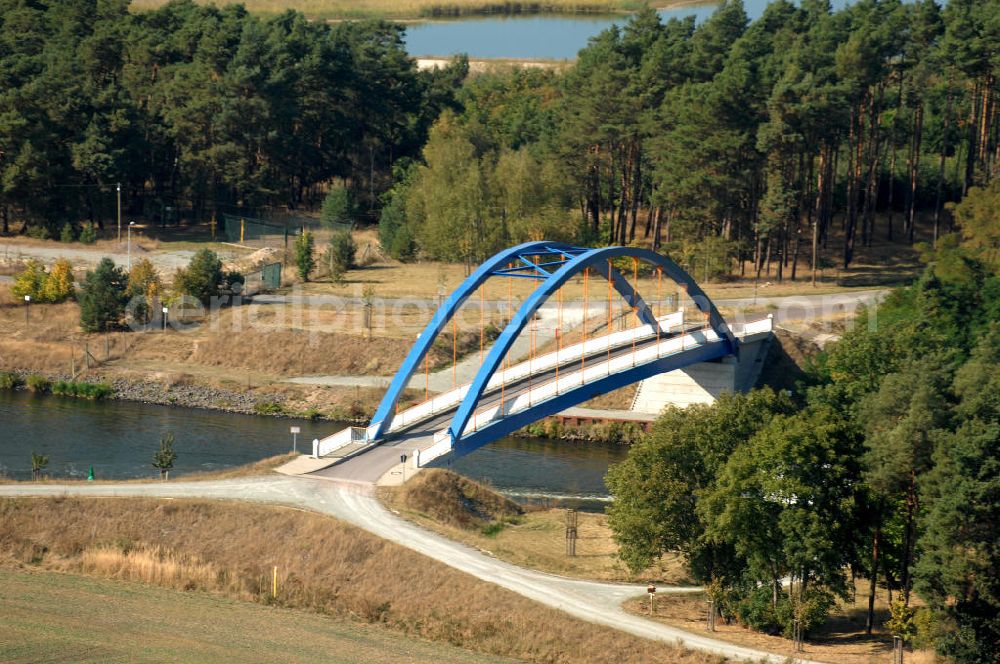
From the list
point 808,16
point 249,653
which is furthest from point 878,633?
point 808,16

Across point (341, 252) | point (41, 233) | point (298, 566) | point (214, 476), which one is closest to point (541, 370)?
point (214, 476)

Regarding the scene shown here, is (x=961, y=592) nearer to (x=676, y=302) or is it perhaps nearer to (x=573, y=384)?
(x=573, y=384)

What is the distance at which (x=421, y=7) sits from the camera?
6693 inches

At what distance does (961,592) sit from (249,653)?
53.1 feet

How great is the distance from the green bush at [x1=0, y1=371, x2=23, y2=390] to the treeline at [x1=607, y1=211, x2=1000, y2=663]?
34206 mm

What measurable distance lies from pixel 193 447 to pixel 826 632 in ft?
88.1

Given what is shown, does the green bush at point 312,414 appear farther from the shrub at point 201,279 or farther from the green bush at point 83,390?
the shrub at point 201,279

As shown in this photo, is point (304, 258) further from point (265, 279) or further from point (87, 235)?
point (87, 235)

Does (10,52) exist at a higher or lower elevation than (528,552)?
higher

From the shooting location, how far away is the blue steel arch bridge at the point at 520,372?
48156 mm

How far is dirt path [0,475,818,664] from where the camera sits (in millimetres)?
35906

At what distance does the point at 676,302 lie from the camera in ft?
232

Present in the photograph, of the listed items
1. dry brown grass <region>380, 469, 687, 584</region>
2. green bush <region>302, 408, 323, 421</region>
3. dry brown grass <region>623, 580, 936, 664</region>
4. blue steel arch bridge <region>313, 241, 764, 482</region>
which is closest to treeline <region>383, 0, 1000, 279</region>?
blue steel arch bridge <region>313, 241, 764, 482</region>

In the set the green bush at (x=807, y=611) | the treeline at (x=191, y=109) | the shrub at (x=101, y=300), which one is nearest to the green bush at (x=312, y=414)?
the shrub at (x=101, y=300)
